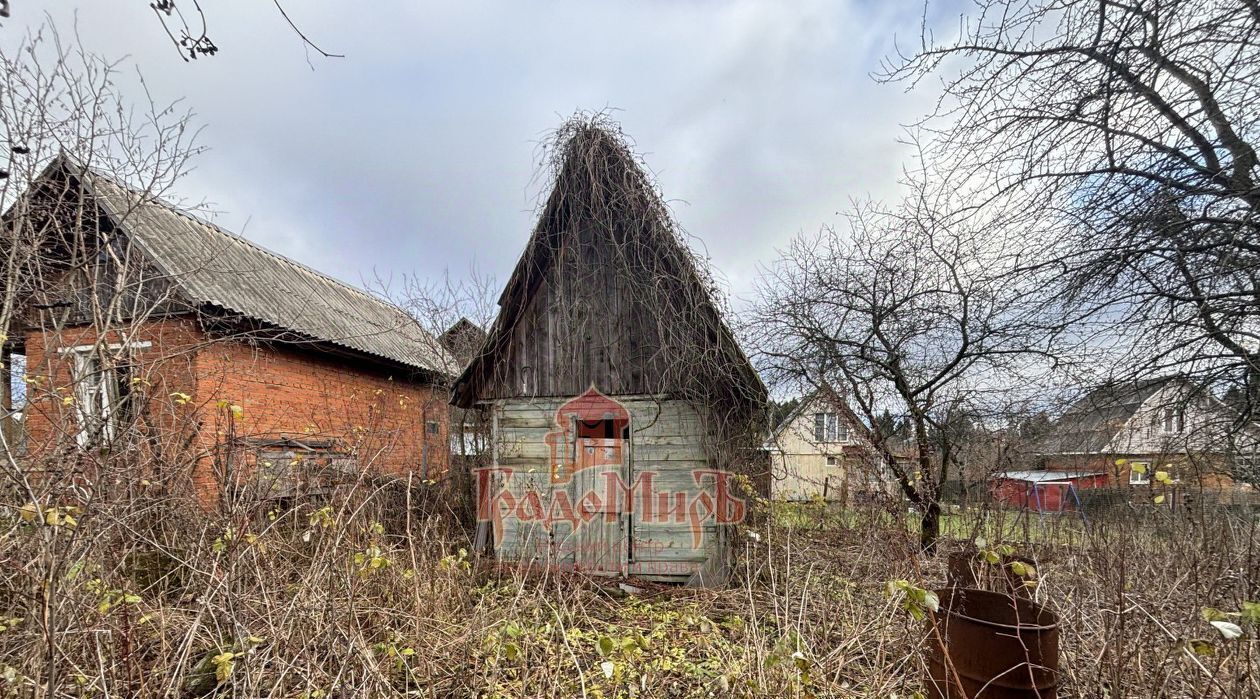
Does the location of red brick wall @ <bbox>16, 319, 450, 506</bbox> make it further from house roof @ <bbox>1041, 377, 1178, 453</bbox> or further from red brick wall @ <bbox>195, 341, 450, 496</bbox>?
house roof @ <bbox>1041, 377, 1178, 453</bbox>

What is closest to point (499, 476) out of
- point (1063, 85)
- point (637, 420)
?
point (637, 420)

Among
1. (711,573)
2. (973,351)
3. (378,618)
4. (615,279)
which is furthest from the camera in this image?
(973,351)

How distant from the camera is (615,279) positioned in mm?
7512

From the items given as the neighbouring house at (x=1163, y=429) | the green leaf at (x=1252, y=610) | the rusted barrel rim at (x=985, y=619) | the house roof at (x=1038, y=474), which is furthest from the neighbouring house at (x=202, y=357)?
the neighbouring house at (x=1163, y=429)

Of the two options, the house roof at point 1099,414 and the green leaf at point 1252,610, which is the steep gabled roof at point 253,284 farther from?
the house roof at point 1099,414

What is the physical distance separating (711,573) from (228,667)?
5.46 meters

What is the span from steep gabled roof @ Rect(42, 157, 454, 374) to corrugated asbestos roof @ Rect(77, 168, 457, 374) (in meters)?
0.02

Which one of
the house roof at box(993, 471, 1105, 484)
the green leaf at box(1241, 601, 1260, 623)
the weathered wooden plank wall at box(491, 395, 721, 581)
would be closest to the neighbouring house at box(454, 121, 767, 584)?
the weathered wooden plank wall at box(491, 395, 721, 581)

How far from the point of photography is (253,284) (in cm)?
1104

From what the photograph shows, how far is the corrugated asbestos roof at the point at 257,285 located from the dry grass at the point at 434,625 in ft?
12.1

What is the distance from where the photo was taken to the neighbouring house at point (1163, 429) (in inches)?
227

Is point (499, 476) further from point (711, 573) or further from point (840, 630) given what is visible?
point (840, 630)

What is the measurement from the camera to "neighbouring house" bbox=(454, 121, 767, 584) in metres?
7.06

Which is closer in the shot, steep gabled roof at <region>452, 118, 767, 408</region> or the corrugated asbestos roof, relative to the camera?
steep gabled roof at <region>452, 118, 767, 408</region>
